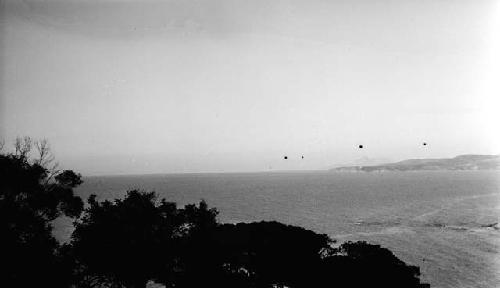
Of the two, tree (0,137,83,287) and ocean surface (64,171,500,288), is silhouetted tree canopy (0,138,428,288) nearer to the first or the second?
tree (0,137,83,287)

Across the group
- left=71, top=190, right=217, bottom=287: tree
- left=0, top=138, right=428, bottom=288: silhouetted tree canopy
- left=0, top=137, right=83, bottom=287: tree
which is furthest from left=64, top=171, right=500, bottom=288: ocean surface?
left=0, top=137, right=83, bottom=287: tree

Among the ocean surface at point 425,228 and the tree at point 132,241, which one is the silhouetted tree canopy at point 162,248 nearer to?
the tree at point 132,241

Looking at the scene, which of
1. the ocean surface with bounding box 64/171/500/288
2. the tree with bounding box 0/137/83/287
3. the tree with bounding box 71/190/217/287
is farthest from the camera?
the ocean surface with bounding box 64/171/500/288

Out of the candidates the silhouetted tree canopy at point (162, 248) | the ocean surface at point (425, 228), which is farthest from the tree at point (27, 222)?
the ocean surface at point (425, 228)

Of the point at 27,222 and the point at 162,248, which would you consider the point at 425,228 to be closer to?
the point at 162,248

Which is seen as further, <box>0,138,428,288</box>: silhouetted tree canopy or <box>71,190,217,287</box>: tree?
<box>71,190,217,287</box>: tree

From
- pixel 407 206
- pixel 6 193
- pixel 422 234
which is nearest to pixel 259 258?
pixel 6 193

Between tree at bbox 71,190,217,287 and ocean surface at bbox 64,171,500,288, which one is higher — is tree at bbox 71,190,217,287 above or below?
above

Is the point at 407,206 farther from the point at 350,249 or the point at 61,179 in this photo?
the point at 61,179
